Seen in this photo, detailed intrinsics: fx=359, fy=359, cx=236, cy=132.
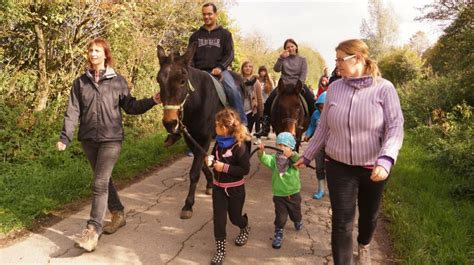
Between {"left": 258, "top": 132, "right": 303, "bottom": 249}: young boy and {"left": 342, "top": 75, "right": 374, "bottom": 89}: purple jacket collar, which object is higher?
{"left": 342, "top": 75, "right": 374, "bottom": 89}: purple jacket collar

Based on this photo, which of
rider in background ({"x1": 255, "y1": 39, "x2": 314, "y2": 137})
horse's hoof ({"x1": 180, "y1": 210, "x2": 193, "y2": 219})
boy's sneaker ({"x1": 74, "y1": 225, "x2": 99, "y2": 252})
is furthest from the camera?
rider in background ({"x1": 255, "y1": 39, "x2": 314, "y2": 137})

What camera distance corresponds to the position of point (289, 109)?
5.64 m

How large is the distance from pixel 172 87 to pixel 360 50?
211 cm

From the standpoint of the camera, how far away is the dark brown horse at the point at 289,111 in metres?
5.50

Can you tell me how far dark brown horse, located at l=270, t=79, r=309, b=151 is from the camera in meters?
5.50

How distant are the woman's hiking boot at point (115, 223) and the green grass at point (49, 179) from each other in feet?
3.38

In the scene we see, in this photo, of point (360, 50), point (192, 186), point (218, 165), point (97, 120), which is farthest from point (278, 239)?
point (97, 120)

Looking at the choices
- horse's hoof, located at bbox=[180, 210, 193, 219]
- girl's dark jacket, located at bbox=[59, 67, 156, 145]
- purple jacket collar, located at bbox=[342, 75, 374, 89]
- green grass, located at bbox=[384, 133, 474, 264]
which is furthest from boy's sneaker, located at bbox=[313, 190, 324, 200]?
girl's dark jacket, located at bbox=[59, 67, 156, 145]

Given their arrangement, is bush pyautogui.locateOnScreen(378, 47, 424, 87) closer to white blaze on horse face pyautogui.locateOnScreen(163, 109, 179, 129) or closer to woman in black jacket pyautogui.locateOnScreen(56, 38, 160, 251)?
white blaze on horse face pyautogui.locateOnScreen(163, 109, 179, 129)

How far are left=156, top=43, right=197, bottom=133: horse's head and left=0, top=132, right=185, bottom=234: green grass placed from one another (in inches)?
A: 88.3

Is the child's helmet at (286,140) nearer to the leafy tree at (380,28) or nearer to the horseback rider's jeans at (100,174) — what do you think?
the horseback rider's jeans at (100,174)

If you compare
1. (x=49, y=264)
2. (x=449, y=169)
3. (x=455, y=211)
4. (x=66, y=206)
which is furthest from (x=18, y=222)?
(x=449, y=169)

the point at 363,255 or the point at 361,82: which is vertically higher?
the point at 361,82

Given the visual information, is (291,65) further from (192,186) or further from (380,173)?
(380,173)
